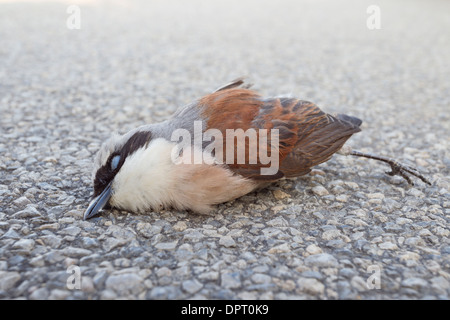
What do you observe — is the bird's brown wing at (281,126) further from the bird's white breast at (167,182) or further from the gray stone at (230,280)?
the gray stone at (230,280)

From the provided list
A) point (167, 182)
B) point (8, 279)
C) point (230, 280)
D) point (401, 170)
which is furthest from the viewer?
point (401, 170)

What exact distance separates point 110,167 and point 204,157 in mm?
741

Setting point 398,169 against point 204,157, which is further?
point 398,169

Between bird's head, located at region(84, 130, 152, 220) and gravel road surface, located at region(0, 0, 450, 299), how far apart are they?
16 cm

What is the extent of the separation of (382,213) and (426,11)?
45.3 feet

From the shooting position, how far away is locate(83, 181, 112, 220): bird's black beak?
11.0 feet

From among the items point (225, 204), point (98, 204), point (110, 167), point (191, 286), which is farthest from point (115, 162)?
point (191, 286)

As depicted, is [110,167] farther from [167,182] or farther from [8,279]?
[8,279]

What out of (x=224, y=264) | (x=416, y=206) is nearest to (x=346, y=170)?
(x=416, y=206)

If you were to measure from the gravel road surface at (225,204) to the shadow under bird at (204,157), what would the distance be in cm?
18

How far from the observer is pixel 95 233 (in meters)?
3.17

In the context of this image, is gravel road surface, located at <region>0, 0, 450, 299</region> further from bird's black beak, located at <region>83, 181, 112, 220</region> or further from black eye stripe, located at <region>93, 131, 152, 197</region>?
black eye stripe, located at <region>93, 131, 152, 197</region>

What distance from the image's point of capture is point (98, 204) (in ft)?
11.0

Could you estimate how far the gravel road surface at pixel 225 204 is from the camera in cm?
274
